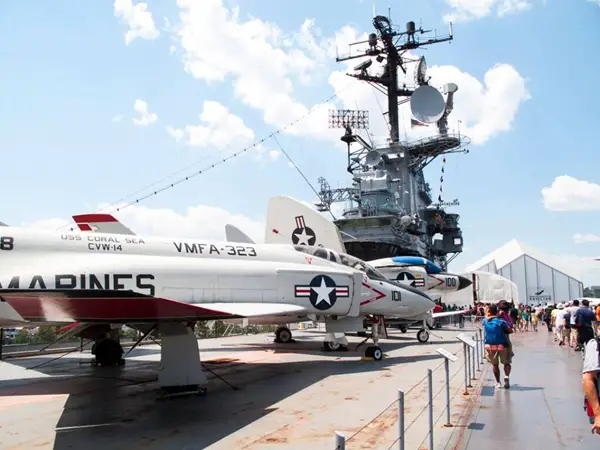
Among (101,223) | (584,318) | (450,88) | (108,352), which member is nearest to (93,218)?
(101,223)

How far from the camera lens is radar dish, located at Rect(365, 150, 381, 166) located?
4812 cm

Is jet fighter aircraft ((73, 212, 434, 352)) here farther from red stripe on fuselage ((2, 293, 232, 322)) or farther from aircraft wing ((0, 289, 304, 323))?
red stripe on fuselage ((2, 293, 232, 322))

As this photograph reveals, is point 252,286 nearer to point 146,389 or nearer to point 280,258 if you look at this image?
point 280,258

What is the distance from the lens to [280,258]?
519 inches

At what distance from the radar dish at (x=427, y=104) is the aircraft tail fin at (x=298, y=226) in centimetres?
2825

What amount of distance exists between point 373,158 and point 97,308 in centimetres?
4294

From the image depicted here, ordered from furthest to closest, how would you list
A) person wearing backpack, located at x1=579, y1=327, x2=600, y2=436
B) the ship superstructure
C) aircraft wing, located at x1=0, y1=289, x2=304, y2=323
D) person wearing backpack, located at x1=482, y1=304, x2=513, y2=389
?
1. the ship superstructure
2. person wearing backpack, located at x1=482, y1=304, x2=513, y2=389
3. aircraft wing, located at x1=0, y1=289, x2=304, y2=323
4. person wearing backpack, located at x1=579, y1=327, x2=600, y2=436

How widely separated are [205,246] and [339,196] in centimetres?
3862

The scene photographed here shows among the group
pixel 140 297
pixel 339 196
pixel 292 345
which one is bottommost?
pixel 292 345

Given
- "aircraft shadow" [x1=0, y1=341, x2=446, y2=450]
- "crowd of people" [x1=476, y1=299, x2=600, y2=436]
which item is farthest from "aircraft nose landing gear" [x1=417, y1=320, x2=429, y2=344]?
"aircraft shadow" [x1=0, y1=341, x2=446, y2=450]

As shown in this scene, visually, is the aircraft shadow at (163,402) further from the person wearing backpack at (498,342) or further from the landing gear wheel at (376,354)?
the person wearing backpack at (498,342)

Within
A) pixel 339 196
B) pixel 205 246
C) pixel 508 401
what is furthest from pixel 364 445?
pixel 339 196

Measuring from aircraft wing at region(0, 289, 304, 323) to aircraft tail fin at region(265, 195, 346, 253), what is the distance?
1238 centimetres

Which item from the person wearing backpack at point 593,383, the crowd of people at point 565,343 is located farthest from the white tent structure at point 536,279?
the person wearing backpack at point 593,383
